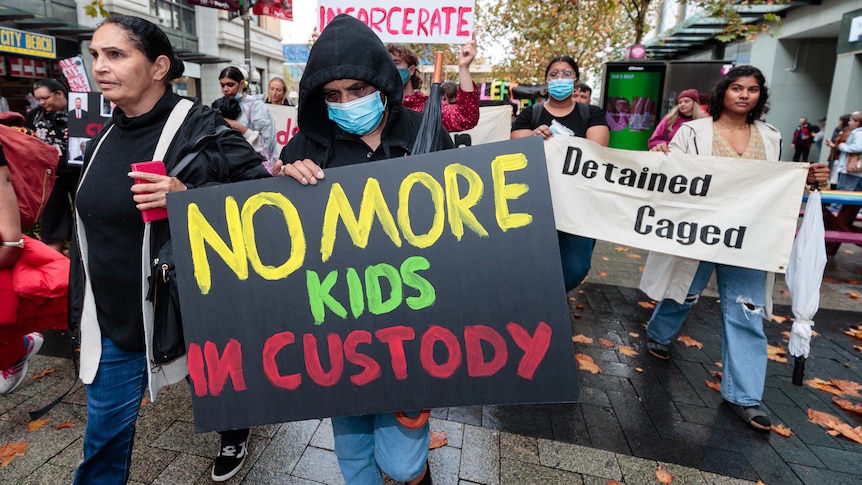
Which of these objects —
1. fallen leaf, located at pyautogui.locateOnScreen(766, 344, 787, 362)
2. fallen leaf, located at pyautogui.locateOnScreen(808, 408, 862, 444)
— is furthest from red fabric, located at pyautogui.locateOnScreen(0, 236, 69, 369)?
fallen leaf, located at pyautogui.locateOnScreen(766, 344, 787, 362)

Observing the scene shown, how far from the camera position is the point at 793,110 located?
55.9 ft

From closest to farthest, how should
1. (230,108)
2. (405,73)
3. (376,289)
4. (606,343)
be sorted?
(376,289)
(405,73)
(606,343)
(230,108)

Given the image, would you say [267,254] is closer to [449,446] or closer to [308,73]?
[308,73]

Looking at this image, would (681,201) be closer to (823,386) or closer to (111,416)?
(823,386)

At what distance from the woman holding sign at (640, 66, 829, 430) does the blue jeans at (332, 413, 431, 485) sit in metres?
2.08

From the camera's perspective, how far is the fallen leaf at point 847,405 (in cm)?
319

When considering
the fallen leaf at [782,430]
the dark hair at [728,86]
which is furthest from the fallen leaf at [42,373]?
the dark hair at [728,86]

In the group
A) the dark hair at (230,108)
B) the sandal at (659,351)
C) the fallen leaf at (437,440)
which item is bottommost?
the fallen leaf at (437,440)

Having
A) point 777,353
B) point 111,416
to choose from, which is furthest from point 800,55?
point 111,416

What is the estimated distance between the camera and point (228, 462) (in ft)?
8.11

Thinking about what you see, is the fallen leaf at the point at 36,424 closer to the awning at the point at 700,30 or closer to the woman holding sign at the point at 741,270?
the woman holding sign at the point at 741,270

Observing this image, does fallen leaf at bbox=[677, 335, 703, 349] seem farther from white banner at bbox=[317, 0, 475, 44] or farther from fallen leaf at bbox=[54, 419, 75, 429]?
fallen leaf at bbox=[54, 419, 75, 429]

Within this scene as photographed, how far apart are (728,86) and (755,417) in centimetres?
194

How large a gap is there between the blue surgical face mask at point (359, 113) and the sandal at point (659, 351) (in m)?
2.99
